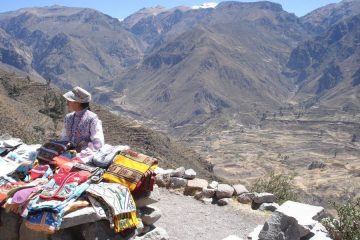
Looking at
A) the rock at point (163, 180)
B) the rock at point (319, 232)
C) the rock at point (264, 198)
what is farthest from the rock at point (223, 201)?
the rock at point (319, 232)

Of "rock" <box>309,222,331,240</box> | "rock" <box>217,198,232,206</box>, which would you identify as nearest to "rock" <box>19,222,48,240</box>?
"rock" <box>309,222,331,240</box>

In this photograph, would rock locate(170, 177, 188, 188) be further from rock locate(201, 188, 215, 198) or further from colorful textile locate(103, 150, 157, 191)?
colorful textile locate(103, 150, 157, 191)

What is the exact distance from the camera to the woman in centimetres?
922

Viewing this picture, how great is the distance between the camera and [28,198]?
722 cm

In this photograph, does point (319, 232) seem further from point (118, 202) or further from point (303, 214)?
point (118, 202)

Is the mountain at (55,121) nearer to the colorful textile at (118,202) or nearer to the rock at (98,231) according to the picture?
the colorful textile at (118,202)

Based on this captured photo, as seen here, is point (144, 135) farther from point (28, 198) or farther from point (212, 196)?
point (28, 198)

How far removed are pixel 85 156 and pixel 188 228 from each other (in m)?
2.96

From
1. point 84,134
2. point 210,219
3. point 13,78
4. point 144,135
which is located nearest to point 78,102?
point 84,134

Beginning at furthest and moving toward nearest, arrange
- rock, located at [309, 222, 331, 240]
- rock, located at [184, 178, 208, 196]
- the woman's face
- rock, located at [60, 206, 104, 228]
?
rock, located at [184, 178, 208, 196] → the woman's face → rock, located at [309, 222, 331, 240] → rock, located at [60, 206, 104, 228]

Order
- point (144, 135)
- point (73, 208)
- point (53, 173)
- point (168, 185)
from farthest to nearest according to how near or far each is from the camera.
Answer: point (144, 135)
point (168, 185)
point (53, 173)
point (73, 208)

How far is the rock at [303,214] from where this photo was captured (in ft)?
27.6

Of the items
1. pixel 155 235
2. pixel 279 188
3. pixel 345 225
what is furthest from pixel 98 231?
pixel 279 188

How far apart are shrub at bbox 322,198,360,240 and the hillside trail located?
198cm
